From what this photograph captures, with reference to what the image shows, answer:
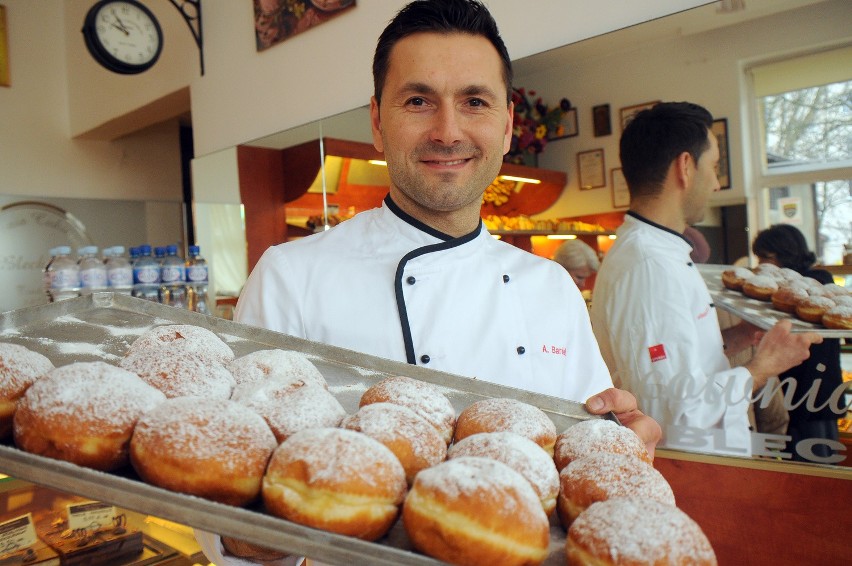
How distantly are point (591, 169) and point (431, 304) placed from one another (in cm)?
109

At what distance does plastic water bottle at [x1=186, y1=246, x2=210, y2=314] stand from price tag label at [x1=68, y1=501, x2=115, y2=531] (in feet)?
5.58

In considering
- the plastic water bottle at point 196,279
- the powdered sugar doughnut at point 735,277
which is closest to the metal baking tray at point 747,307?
the powdered sugar doughnut at point 735,277

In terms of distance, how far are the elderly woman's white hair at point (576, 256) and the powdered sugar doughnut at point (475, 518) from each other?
1.80 m

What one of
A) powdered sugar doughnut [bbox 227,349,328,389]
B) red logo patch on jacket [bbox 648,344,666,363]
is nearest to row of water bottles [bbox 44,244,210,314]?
red logo patch on jacket [bbox 648,344,666,363]

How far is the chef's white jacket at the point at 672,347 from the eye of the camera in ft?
6.31

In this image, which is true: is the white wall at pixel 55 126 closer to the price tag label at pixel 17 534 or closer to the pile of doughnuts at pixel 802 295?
the price tag label at pixel 17 534

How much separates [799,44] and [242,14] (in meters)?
3.22

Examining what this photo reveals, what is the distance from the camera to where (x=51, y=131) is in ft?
18.3

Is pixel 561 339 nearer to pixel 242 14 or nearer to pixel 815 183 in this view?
pixel 815 183

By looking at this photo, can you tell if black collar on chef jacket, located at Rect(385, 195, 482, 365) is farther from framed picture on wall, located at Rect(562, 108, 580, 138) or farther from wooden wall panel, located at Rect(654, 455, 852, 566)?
wooden wall panel, located at Rect(654, 455, 852, 566)

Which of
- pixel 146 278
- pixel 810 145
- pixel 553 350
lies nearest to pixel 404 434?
pixel 553 350

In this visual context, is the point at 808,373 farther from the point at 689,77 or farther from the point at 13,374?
the point at 13,374

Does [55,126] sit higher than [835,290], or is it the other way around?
[55,126]

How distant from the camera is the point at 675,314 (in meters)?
1.97
